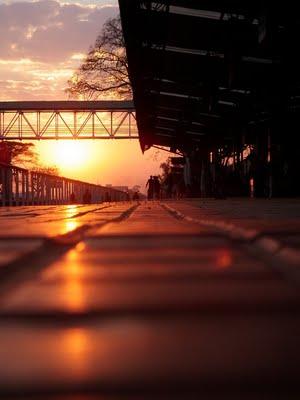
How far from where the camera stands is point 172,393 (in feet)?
2.28

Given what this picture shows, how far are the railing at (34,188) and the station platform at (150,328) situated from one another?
17951mm

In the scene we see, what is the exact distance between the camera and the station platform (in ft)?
2.40

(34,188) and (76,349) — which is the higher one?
(34,188)

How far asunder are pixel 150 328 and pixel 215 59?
15.4 metres

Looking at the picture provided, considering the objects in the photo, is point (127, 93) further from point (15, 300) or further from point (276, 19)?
point (15, 300)

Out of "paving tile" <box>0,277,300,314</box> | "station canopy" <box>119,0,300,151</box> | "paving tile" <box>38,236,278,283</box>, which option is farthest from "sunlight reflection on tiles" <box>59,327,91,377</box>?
"station canopy" <box>119,0,300,151</box>

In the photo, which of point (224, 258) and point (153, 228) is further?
point (153, 228)

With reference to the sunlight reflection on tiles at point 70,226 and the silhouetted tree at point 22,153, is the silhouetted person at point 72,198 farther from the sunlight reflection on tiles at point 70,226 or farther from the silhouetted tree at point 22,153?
the silhouetted tree at point 22,153

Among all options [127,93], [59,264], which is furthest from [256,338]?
[127,93]

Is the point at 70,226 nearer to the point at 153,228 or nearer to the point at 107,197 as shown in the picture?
the point at 153,228

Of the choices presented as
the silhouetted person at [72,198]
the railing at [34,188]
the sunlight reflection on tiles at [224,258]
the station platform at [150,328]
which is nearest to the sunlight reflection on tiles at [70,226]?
the sunlight reflection on tiles at [224,258]

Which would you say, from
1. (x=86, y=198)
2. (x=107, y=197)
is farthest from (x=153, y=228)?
(x=107, y=197)

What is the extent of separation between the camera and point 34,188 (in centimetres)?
2466

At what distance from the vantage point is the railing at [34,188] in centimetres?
1998
